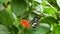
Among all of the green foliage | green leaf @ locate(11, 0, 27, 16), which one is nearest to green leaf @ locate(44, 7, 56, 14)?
the green foliage

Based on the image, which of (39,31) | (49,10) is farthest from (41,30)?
(49,10)

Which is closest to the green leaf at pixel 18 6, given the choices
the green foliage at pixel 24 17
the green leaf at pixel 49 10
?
the green foliage at pixel 24 17

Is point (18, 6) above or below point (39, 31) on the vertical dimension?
above

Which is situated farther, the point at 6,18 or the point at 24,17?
the point at 24,17

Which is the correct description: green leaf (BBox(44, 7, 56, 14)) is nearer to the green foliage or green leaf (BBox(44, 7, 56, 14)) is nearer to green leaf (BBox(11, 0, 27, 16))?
the green foliage

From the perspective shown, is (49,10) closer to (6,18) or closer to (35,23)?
(35,23)

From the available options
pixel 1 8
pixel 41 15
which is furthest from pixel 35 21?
pixel 1 8

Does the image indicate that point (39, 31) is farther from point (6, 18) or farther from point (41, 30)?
point (6, 18)
